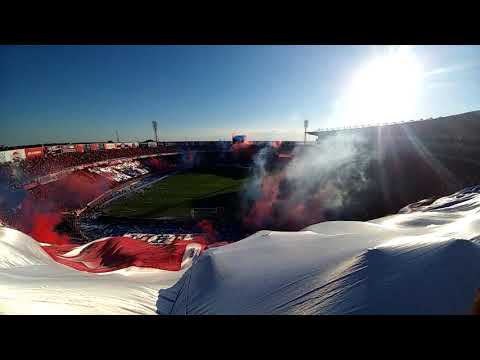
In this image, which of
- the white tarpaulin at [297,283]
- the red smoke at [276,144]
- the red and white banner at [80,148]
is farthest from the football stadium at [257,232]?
the red smoke at [276,144]

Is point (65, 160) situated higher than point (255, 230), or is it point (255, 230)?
point (65, 160)

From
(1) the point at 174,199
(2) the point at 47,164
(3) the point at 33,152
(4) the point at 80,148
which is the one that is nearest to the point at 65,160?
(3) the point at 33,152

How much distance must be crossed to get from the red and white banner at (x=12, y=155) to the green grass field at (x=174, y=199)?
10954mm

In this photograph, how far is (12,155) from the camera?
2194 centimetres

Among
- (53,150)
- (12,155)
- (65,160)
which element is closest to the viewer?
(12,155)

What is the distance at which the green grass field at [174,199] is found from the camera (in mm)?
17312

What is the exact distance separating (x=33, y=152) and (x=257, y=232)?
31.6 m

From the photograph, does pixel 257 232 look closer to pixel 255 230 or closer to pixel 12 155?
pixel 255 230

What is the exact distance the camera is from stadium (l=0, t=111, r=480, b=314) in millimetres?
2277

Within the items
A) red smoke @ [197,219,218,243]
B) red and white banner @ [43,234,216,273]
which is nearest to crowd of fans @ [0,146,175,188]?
red and white banner @ [43,234,216,273]

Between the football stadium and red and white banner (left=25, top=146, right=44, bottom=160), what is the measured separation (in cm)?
16

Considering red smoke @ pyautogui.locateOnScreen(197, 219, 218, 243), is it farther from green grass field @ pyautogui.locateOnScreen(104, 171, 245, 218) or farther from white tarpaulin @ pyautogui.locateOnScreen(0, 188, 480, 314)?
white tarpaulin @ pyautogui.locateOnScreen(0, 188, 480, 314)

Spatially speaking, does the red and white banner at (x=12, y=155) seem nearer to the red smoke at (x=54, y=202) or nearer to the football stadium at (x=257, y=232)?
the football stadium at (x=257, y=232)
